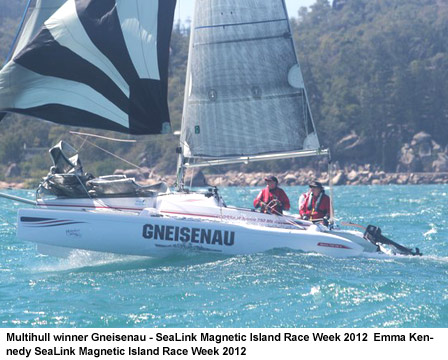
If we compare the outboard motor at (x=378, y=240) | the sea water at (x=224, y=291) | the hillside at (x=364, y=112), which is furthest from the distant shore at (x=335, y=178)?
the sea water at (x=224, y=291)

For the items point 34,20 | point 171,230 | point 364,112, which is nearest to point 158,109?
point 171,230

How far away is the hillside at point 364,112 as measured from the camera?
64625mm

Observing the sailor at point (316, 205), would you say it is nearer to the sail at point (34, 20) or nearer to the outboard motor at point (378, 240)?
the outboard motor at point (378, 240)

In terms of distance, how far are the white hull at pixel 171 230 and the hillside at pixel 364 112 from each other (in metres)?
43.6

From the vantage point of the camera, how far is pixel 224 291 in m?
9.38

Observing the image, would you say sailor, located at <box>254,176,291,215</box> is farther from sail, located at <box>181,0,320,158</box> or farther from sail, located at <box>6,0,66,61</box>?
sail, located at <box>6,0,66,61</box>

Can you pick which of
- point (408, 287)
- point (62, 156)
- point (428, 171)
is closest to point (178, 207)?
point (62, 156)

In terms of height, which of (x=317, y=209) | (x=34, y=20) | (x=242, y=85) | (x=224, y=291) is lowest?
(x=224, y=291)

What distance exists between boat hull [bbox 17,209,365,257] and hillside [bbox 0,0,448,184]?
144 feet

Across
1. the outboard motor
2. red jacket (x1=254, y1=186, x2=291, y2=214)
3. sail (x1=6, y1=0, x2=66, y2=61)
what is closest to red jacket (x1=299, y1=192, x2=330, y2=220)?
red jacket (x1=254, y1=186, x2=291, y2=214)

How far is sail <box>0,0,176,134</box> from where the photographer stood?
34.9ft

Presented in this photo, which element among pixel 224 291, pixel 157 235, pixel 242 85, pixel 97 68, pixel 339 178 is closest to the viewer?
pixel 224 291

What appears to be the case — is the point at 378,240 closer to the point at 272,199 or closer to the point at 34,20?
the point at 272,199

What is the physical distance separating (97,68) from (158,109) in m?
1.11
